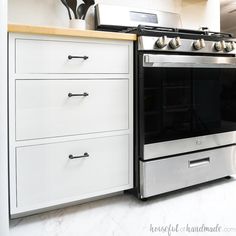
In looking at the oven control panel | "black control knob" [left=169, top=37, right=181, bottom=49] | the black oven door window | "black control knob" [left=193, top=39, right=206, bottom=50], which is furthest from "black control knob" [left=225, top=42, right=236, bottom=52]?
"black control knob" [left=169, top=37, right=181, bottom=49]

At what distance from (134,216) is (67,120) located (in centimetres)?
62

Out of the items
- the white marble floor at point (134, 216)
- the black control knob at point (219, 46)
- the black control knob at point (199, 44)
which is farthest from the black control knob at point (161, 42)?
the white marble floor at point (134, 216)

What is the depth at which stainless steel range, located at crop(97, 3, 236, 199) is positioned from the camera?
4.95ft

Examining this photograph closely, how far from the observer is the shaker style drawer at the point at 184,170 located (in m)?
1.52

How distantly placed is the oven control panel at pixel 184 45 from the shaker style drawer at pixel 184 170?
25.4 inches

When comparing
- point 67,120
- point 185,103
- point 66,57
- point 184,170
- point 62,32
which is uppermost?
point 62,32

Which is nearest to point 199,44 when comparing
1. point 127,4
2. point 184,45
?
point 184,45

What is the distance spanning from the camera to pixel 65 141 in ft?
4.49

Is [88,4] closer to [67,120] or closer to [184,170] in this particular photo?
[67,120]

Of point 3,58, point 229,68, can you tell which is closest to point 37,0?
point 3,58

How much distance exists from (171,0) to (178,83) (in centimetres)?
101

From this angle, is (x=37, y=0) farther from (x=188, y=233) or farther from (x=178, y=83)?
(x=188, y=233)

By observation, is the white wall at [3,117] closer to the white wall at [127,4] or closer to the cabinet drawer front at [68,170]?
the cabinet drawer front at [68,170]

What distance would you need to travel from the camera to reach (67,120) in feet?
4.47
